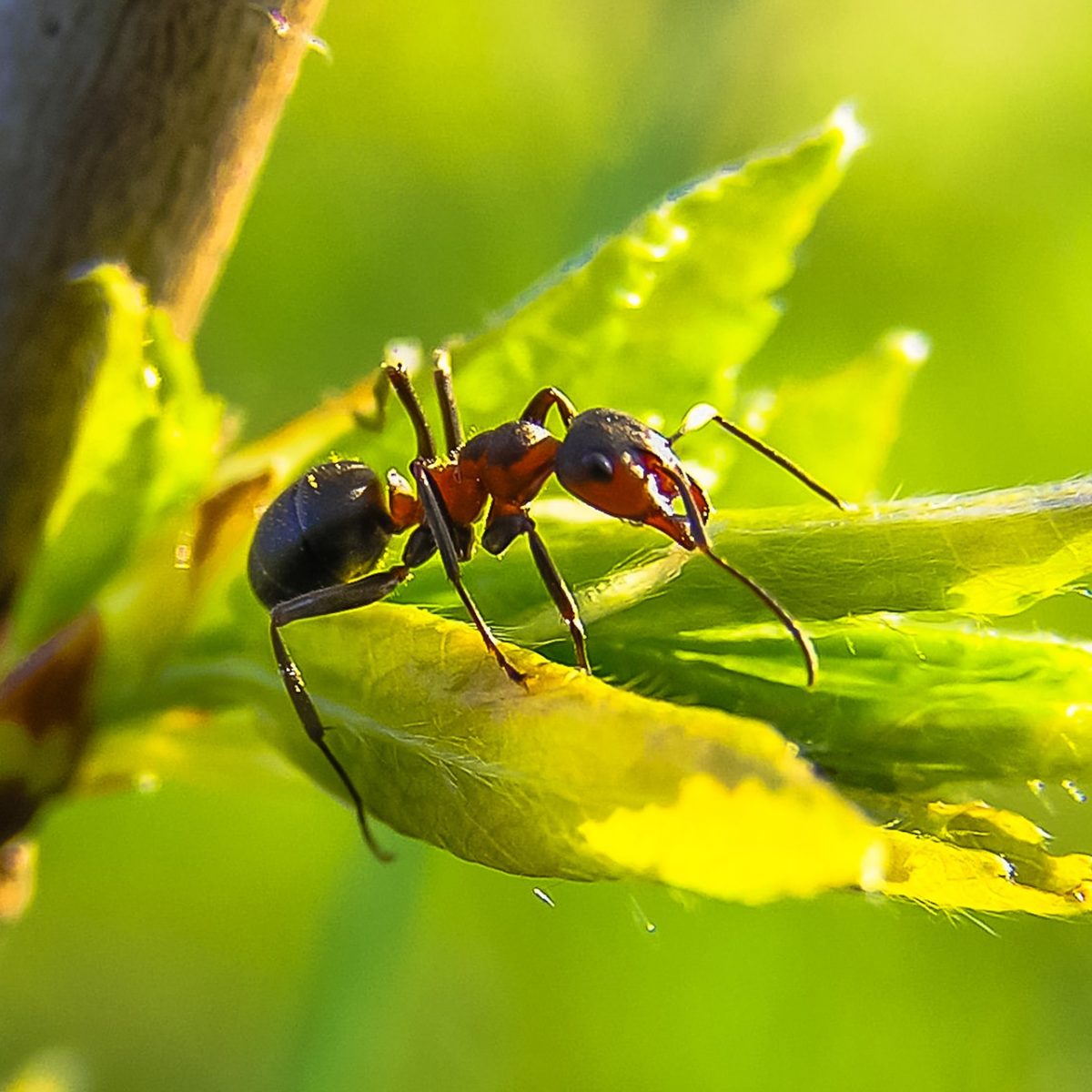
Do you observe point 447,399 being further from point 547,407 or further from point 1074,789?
point 1074,789

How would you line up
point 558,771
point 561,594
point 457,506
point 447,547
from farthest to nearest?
point 457,506 < point 447,547 < point 561,594 < point 558,771

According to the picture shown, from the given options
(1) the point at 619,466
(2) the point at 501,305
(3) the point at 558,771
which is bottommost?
(3) the point at 558,771

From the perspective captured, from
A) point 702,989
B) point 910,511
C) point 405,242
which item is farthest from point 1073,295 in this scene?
point 910,511

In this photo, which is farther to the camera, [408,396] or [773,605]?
[408,396]

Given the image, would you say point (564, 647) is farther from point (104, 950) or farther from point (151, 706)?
point (104, 950)

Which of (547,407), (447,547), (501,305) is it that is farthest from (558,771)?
(501,305)
